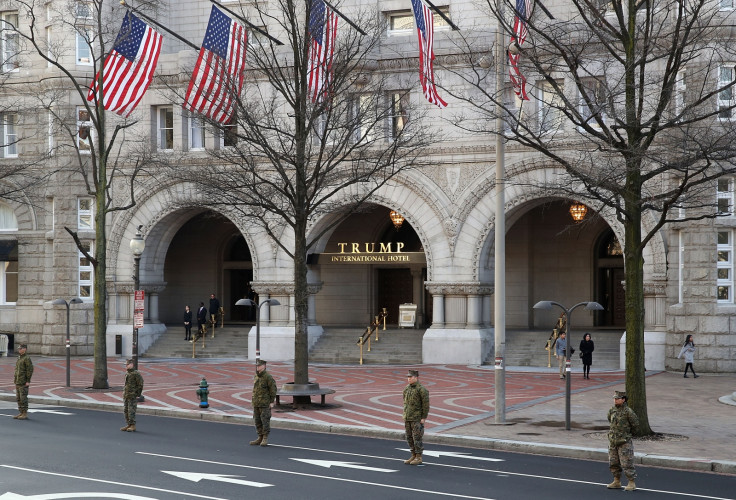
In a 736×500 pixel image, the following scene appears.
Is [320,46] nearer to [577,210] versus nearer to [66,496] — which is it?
[577,210]

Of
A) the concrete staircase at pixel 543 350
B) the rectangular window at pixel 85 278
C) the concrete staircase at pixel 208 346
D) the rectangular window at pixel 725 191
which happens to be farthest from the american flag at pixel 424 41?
the rectangular window at pixel 85 278

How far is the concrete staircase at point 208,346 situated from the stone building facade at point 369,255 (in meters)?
0.60

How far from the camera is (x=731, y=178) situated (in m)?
31.2

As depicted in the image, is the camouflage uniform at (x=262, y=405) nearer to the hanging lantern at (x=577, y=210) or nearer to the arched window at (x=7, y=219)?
the hanging lantern at (x=577, y=210)

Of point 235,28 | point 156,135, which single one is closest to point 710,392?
point 235,28

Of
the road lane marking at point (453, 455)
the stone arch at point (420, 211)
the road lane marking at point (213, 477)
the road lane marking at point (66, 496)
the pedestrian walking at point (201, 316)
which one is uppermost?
the stone arch at point (420, 211)

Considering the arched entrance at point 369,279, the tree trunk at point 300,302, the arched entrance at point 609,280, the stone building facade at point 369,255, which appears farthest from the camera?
the arched entrance at point 369,279

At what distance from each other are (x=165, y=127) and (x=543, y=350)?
17.1 meters

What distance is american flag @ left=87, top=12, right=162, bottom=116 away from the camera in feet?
97.2

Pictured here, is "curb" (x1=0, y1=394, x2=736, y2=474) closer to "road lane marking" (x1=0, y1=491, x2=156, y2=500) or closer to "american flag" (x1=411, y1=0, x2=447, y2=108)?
"road lane marking" (x1=0, y1=491, x2=156, y2=500)

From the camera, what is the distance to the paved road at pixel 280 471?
13.8 meters

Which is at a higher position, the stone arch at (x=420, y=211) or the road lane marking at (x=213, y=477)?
the stone arch at (x=420, y=211)

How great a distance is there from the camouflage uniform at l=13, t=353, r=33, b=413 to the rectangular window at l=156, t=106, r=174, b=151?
58.4 ft

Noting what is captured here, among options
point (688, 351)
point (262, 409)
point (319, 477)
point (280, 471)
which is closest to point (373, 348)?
point (688, 351)
